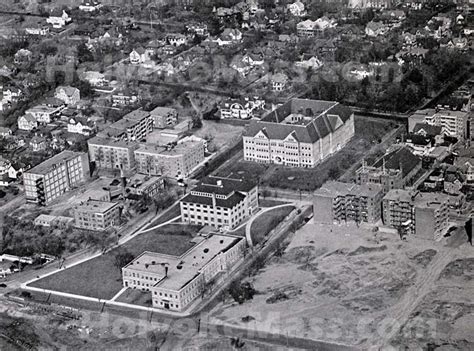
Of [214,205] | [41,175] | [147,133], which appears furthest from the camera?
[147,133]

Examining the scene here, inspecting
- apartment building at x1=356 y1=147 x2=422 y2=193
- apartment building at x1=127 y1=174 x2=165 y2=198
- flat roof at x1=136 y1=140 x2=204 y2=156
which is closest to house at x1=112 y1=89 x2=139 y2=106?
flat roof at x1=136 y1=140 x2=204 y2=156

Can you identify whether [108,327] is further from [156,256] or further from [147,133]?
[147,133]

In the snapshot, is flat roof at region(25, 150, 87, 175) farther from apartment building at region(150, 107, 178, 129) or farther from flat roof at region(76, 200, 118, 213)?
apartment building at region(150, 107, 178, 129)

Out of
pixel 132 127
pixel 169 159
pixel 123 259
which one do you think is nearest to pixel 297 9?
pixel 132 127

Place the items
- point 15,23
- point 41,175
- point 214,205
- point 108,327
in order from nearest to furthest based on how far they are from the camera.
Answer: point 108,327 < point 214,205 < point 41,175 < point 15,23

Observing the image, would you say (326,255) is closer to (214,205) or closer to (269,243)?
(269,243)

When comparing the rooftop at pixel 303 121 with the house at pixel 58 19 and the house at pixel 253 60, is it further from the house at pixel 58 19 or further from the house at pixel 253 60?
the house at pixel 58 19

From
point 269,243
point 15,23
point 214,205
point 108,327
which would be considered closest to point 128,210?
point 214,205

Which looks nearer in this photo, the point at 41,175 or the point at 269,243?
the point at 269,243
